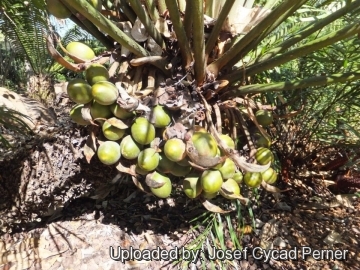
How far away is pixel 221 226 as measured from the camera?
1.54 meters

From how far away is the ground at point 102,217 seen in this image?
4.43 feet

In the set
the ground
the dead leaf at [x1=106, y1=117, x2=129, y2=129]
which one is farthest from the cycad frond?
the dead leaf at [x1=106, y1=117, x2=129, y2=129]

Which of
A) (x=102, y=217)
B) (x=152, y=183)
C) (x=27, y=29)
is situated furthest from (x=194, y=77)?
(x=27, y=29)

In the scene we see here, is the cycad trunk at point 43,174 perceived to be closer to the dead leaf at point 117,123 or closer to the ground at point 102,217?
the ground at point 102,217

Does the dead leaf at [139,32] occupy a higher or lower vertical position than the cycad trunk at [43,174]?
higher

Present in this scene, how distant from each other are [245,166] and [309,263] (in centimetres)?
85

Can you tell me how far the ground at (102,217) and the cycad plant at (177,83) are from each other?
320 millimetres

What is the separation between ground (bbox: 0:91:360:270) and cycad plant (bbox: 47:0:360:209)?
32 centimetres

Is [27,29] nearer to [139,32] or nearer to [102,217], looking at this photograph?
[102,217]

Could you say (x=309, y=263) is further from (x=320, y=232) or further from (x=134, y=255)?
(x=134, y=255)

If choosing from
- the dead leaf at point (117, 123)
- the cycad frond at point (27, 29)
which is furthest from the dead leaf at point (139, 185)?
the cycad frond at point (27, 29)

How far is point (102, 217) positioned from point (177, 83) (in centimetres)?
92

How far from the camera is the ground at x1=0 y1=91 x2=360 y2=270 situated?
1.35 meters

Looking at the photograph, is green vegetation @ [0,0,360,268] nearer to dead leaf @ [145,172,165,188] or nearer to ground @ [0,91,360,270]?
dead leaf @ [145,172,165,188]
